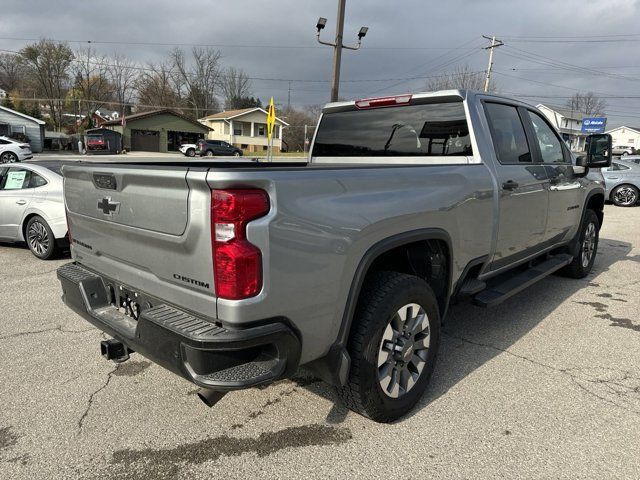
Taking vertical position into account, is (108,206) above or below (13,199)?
above

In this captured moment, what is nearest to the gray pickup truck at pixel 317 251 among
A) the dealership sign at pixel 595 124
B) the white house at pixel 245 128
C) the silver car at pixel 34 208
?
the silver car at pixel 34 208

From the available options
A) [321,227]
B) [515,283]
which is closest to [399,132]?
[515,283]

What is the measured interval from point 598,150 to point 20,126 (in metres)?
48.7

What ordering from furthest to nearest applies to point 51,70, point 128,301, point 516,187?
point 51,70 < point 516,187 < point 128,301

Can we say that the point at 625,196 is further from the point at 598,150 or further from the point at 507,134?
the point at 507,134

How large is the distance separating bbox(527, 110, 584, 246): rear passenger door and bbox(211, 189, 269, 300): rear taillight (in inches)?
130

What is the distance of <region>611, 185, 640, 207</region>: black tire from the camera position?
14797mm

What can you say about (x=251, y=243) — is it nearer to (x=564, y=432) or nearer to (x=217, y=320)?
(x=217, y=320)

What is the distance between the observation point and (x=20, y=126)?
138ft

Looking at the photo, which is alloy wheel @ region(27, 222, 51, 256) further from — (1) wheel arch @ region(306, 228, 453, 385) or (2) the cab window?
(2) the cab window

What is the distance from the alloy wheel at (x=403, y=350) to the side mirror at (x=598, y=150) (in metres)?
3.27

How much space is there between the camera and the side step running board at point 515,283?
354 cm

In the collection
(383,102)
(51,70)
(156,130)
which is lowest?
(383,102)

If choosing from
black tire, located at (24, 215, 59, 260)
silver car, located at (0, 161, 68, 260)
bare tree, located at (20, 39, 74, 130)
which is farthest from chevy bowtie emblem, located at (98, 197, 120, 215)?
bare tree, located at (20, 39, 74, 130)
